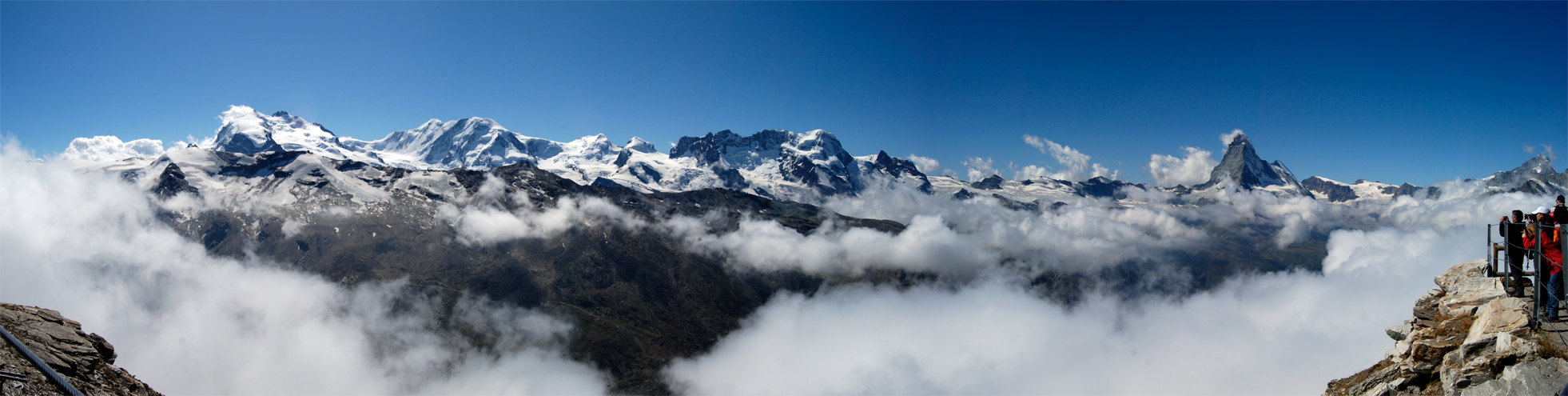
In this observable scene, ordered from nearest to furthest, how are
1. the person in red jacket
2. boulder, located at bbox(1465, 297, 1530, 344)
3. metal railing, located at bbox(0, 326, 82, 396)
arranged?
the person in red jacket, boulder, located at bbox(1465, 297, 1530, 344), metal railing, located at bbox(0, 326, 82, 396)

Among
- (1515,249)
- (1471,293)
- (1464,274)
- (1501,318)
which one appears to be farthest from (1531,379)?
(1464,274)

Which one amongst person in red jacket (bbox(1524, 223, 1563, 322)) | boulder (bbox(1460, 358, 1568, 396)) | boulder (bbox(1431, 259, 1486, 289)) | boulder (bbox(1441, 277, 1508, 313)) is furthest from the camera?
boulder (bbox(1431, 259, 1486, 289))

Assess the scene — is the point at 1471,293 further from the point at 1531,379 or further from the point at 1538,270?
the point at 1531,379

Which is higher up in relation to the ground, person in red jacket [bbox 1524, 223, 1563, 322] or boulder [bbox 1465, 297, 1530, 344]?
person in red jacket [bbox 1524, 223, 1563, 322]

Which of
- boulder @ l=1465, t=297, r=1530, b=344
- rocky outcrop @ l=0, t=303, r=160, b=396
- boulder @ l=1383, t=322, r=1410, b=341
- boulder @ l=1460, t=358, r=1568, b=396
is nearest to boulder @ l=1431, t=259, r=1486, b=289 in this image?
boulder @ l=1383, t=322, r=1410, b=341

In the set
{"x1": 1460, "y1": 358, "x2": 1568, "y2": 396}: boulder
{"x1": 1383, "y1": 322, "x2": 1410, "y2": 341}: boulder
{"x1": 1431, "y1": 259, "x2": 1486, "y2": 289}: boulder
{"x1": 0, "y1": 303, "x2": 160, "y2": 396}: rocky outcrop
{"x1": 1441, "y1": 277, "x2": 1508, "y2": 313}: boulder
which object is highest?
{"x1": 1431, "y1": 259, "x2": 1486, "y2": 289}: boulder

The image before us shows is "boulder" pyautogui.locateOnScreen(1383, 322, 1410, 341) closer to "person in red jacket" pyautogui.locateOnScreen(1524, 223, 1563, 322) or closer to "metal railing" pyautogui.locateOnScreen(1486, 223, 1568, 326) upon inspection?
"metal railing" pyautogui.locateOnScreen(1486, 223, 1568, 326)

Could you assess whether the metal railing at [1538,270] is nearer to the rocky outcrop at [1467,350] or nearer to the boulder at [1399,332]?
the rocky outcrop at [1467,350]
